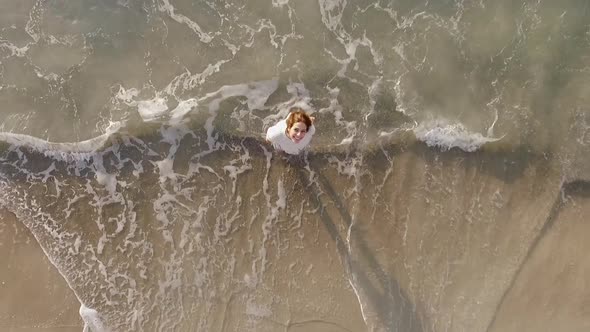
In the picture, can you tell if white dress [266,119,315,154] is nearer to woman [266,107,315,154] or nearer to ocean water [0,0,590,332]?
woman [266,107,315,154]

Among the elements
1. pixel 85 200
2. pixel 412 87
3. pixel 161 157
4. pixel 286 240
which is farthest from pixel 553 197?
pixel 85 200

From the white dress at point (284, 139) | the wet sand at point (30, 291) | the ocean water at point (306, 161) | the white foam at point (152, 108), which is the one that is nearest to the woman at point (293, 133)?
the white dress at point (284, 139)

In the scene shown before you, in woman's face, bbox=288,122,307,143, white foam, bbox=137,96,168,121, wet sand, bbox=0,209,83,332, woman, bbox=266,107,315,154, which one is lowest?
wet sand, bbox=0,209,83,332

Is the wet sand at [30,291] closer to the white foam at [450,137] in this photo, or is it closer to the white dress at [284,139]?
the white dress at [284,139]

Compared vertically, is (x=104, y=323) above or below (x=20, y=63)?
below

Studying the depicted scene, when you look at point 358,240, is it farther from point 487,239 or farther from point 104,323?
point 104,323

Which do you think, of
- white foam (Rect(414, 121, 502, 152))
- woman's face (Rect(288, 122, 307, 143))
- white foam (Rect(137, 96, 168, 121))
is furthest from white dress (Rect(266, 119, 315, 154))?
white foam (Rect(414, 121, 502, 152))
